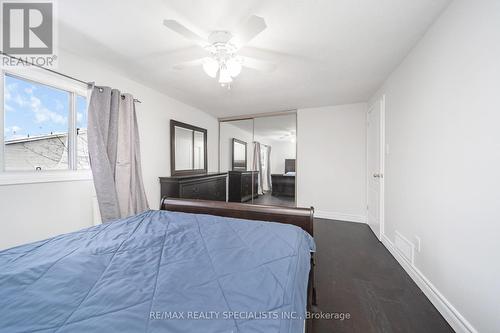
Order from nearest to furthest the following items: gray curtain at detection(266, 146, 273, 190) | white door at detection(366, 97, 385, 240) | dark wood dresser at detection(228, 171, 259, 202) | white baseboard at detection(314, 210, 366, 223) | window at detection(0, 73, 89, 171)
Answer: window at detection(0, 73, 89, 171), white door at detection(366, 97, 385, 240), white baseboard at detection(314, 210, 366, 223), gray curtain at detection(266, 146, 273, 190), dark wood dresser at detection(228, 171, 259, 202)

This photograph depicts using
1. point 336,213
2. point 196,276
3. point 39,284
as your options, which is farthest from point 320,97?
point 39,284

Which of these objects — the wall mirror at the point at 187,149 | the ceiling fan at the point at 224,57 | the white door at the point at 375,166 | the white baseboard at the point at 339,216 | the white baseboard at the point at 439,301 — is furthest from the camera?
the white baseboard at the point at 339,216

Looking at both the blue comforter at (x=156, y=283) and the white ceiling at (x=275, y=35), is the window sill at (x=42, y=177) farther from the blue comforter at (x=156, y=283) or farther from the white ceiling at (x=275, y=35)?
the white ceiling at (x=275, y=35)

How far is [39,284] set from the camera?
28.9 inches

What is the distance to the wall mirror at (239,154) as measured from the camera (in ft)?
14.9

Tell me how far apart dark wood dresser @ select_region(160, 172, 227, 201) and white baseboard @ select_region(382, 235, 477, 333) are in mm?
2915

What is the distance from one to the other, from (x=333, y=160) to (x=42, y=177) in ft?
13.7

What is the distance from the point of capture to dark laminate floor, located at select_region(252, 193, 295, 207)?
4.15 meters

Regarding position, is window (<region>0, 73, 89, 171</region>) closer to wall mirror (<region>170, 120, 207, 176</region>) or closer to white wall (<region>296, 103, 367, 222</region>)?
wall mirror (<region>170, 120, 207, 176</region>)

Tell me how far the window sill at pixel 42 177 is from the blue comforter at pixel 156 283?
1.03m

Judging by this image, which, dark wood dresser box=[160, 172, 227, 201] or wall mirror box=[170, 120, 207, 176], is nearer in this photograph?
dark wood dresser box=[160, 172, 227, 201]

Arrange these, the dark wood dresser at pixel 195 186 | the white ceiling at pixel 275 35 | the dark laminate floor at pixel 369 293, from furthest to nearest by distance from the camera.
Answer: the dark wood dresser at pixel 195 186, the white ceiling at pixel 275 35, the dark laminate floor at pixel 369 293

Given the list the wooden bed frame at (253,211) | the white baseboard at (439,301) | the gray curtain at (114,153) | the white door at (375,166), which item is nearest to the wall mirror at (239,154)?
the gray curtain at (114,153)

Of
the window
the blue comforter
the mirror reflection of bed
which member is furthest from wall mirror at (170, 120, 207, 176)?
the blue comforter
